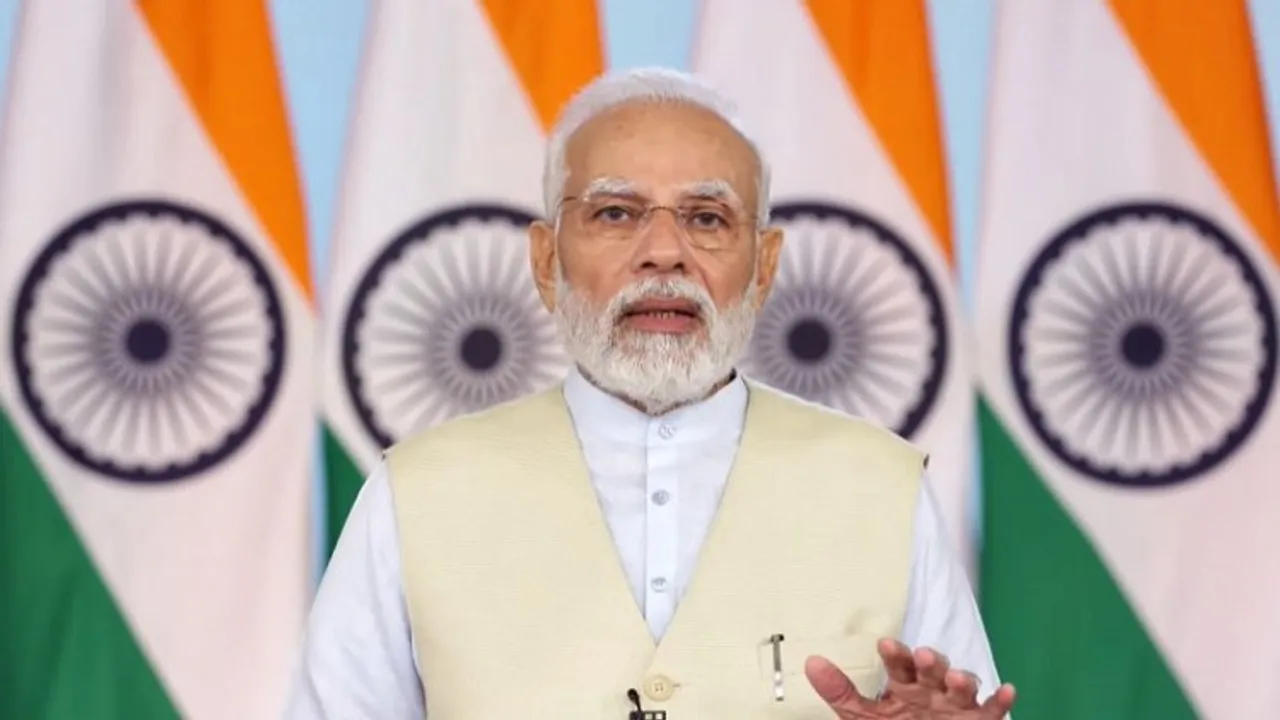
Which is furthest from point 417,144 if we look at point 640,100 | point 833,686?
point 833,686

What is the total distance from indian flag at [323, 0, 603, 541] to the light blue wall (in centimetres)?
5

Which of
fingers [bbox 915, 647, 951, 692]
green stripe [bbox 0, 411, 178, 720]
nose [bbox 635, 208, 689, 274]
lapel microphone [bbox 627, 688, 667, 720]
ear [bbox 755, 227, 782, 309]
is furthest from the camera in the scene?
green stripe [bbox 0, 411, 178, 720]

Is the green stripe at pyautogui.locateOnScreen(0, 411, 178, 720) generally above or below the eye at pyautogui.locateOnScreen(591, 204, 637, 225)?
below

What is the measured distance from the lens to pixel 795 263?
2.66m

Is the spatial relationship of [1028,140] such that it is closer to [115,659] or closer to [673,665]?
[673,665]

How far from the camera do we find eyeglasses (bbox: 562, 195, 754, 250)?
1.79 meters

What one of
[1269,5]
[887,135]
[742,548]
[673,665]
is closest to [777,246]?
[742,548]

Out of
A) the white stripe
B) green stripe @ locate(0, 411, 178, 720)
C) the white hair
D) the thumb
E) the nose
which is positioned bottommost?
the thumb

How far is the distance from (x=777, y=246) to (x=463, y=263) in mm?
802

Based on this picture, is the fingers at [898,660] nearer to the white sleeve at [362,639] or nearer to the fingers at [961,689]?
the fingers at [961,689]

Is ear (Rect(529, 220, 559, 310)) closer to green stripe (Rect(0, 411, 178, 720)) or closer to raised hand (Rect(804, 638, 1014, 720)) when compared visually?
raised hand (Rect(804, 638, 1014, 720))

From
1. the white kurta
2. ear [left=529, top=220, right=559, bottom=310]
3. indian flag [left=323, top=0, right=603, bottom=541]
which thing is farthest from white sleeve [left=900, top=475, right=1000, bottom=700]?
indian flag [left=323, top=0, right=603, bottom=541]

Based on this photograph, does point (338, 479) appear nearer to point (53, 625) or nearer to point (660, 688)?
point (53, 625)

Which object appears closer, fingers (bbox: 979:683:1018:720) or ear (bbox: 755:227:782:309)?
fingers (bbox: 979:683:1018:720)
